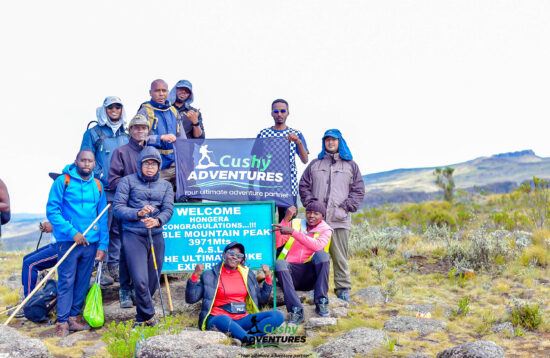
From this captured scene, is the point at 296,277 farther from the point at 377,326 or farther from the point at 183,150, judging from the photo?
the point at 183,150

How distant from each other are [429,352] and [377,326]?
1056 millimetres

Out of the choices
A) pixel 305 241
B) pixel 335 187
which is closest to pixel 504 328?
pixel 305 241

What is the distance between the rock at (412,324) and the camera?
6.41 m

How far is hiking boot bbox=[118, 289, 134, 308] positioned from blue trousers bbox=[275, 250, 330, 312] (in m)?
2.11

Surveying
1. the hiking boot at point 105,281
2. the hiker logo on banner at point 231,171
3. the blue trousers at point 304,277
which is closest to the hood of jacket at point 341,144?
the hiker logo on banner at point 231,171

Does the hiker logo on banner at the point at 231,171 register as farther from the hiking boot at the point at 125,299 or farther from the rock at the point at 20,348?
the rock at the point at 20,348

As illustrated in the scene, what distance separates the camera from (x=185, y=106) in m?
7.86

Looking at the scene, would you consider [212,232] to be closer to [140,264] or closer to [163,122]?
[140,264]

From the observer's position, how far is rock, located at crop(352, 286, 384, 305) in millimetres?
7847

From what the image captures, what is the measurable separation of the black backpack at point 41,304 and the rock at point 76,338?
95 cm

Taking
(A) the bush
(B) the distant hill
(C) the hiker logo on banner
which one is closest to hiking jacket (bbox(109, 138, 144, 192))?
(C) the hiker logo on banner

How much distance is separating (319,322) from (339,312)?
2.32 ft

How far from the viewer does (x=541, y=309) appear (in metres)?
7.25

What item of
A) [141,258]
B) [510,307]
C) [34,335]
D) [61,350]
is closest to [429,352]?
[510,307]
